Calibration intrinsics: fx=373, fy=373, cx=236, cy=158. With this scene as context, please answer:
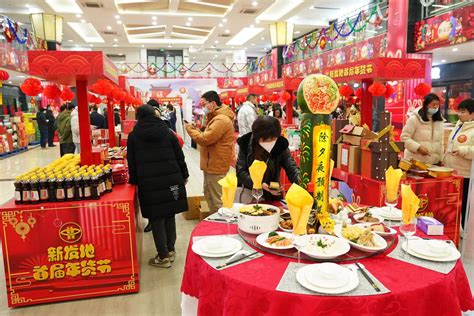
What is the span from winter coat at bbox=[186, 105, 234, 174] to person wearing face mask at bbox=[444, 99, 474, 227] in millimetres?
2263

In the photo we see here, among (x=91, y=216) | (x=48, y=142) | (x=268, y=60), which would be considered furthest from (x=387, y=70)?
(x=48, y=142)

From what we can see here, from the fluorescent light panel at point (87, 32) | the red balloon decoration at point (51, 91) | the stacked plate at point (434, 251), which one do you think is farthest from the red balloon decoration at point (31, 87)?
the fluorescent light panel at point (87, 32)

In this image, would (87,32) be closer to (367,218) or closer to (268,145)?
(268,145)

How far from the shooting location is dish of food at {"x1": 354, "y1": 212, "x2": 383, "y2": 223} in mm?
2191

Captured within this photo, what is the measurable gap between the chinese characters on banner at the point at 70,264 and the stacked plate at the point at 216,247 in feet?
4.26

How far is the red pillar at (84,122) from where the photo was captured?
3.44 meters

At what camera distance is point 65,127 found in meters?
6.60

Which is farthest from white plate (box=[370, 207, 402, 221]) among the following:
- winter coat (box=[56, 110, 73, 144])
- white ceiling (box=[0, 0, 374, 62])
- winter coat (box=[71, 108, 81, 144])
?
white ceiling (box=[0, 0, 374, 62])

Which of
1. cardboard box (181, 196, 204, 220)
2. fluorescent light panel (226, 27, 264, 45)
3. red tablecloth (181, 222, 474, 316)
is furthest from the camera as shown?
fluorescent light panel (226, 27, 264, 45)

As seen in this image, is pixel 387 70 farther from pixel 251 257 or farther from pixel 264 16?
pixel 264 16

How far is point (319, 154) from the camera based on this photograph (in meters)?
1.94

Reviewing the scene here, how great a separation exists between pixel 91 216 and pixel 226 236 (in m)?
1.29

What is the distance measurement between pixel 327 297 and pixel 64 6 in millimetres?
11756

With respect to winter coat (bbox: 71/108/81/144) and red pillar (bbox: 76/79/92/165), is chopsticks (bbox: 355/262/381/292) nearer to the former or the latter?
red pillar (bbox: 76/79/92/165)
